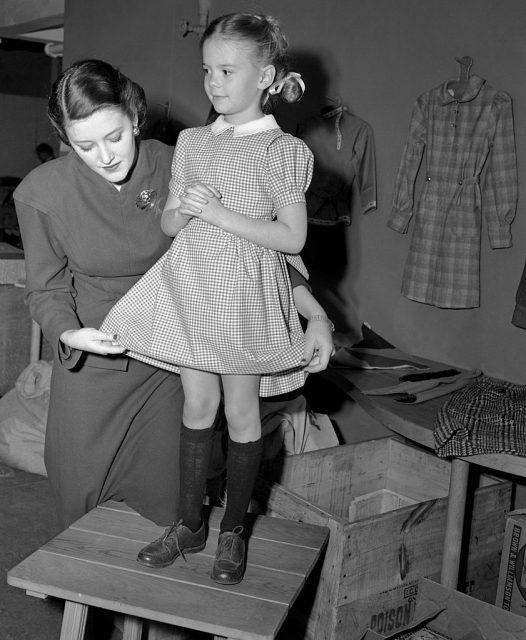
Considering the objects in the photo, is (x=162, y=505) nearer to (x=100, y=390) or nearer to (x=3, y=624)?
(x=100, y=390)

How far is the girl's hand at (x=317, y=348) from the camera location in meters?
2.01

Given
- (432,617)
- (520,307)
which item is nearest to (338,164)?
(520,307)

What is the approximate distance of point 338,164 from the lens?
3.96 meters

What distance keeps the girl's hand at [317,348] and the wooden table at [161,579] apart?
0.50 meters

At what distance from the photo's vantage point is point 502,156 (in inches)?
131

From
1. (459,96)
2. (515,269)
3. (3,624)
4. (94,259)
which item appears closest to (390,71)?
(459,96)

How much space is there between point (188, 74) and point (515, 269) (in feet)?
8.53

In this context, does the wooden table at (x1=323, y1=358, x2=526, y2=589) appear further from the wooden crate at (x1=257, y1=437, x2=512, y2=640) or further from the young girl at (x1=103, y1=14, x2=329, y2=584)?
the young girl at (x1=103, y1=14, x2=329, y2=584)

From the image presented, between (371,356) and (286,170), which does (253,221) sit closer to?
(286,170)

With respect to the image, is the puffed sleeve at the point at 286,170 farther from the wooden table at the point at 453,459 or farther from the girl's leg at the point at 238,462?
Result: the wooden table at the point at 453,459

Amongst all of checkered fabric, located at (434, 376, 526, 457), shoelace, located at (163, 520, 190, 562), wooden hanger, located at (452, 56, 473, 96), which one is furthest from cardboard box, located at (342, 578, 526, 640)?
wooden hanger, located at (452, 56, 473, 96)

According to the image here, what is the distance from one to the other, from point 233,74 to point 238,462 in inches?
36.3

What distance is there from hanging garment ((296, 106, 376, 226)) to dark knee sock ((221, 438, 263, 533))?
6.95 feet

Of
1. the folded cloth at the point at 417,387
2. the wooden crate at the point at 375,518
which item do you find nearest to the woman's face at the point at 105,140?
the wooden crate at the point at 375,518
